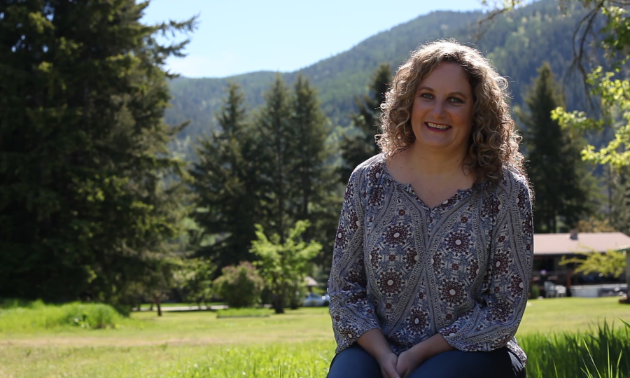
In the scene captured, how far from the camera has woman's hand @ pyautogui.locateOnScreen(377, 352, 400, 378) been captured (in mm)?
2389

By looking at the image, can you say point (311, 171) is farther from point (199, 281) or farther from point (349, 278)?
point (349, 278)

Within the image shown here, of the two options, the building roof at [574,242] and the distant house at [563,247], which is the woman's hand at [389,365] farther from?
the building roof at [574,242]

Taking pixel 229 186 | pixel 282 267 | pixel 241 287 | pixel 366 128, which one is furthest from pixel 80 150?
pixel 366 128

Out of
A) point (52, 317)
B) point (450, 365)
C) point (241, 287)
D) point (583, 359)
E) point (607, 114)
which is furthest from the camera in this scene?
point (241, 287)

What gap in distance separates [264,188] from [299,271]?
1691 cm

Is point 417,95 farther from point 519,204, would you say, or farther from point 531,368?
point 531,368

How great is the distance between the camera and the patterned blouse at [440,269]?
252 centimetres

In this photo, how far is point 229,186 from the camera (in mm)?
43844

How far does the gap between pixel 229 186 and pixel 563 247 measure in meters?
23.2

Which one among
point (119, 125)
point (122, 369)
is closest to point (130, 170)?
point (119, 125)

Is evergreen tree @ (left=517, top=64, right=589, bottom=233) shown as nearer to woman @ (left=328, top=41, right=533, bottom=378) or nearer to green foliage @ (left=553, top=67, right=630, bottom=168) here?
green foliage @ (left=553, top=67, right=630, bottom=168)

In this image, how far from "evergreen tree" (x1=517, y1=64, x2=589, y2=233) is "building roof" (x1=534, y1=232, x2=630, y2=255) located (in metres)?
4.05

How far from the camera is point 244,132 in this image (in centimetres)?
4731

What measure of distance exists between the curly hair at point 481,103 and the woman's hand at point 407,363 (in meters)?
0.77
